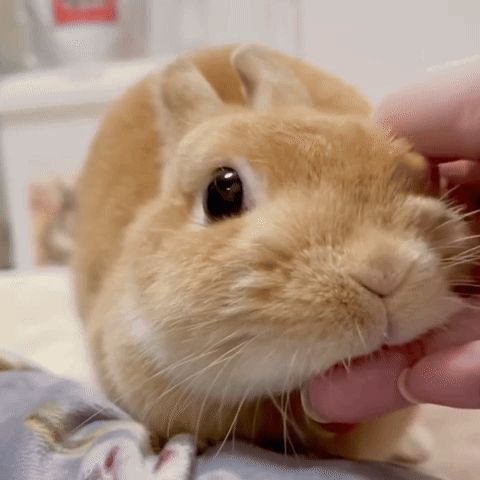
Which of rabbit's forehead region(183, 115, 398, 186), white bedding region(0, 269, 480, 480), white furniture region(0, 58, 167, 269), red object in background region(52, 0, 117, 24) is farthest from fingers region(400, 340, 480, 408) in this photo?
red object in background region(52, 0, 117, 24)

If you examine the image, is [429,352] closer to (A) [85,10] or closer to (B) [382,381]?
(B) [382,381]

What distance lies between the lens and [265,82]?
0.91 meters

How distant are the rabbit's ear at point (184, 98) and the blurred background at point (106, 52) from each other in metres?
1.15

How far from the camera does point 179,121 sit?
2.91ft

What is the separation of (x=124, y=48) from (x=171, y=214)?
1.68 meters

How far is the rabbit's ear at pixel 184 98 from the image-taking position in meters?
0.87

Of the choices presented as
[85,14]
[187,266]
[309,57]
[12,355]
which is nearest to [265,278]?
[187,266]

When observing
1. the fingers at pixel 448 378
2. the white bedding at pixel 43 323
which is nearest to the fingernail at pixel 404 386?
the fingers at pixel 448 378

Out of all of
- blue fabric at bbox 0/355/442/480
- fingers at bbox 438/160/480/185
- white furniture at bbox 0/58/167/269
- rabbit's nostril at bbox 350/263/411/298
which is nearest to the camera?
rabbit's nostril at bbox 350/263/411/298

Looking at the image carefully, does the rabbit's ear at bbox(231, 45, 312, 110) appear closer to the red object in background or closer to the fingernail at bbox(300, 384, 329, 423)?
the fingernail at bbox(300, 384, 329, 423)

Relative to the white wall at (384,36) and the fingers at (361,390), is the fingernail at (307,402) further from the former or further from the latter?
the white wall at (384,36)

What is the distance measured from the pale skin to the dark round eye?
0.16m

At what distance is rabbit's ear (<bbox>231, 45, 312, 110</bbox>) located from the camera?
0.90 meters

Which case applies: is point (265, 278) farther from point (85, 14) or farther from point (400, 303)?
point (85, 14)
